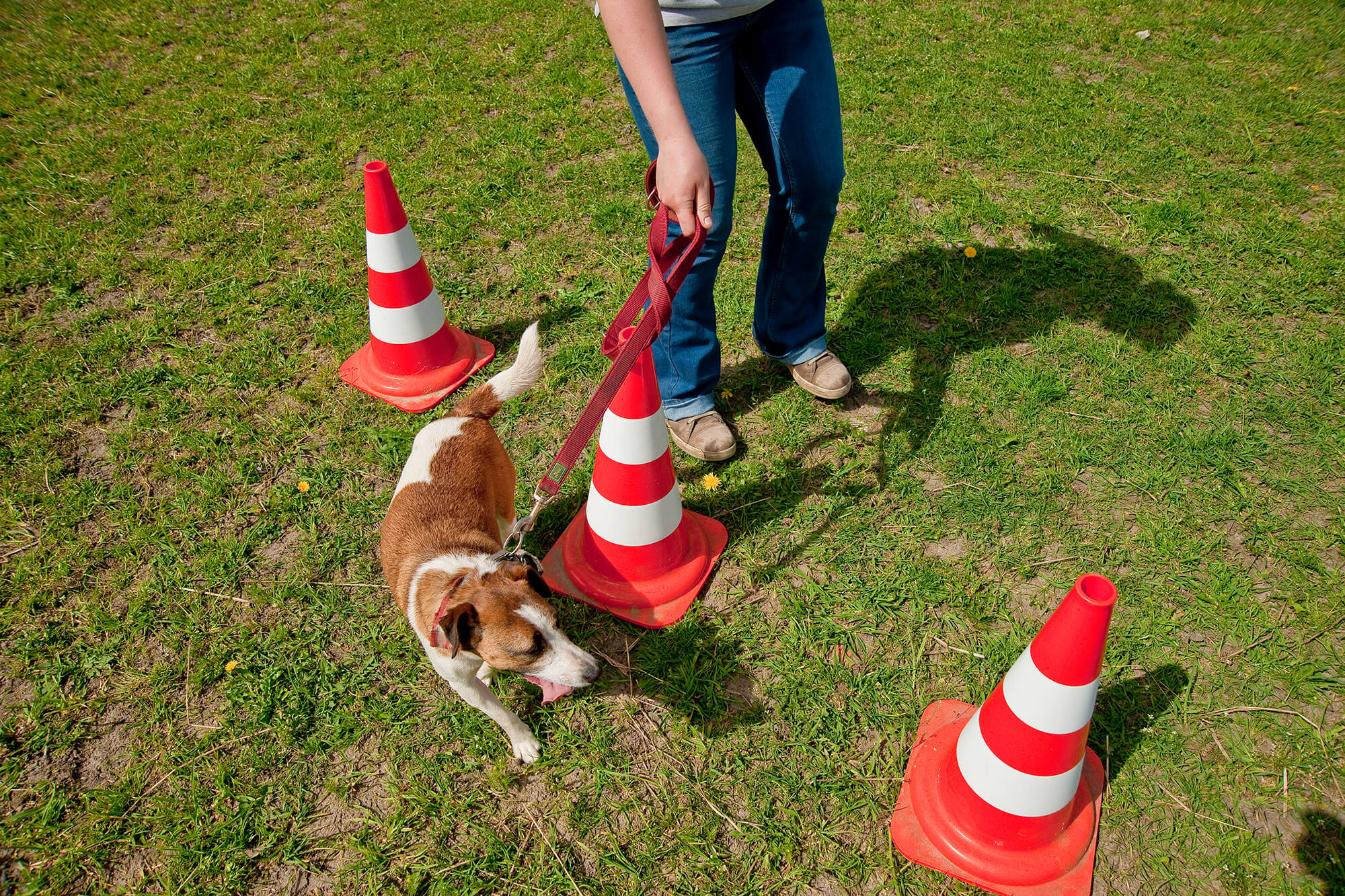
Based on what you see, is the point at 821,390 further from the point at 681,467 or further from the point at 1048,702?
the point at 1048,702

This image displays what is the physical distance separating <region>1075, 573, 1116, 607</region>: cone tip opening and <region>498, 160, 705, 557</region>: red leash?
4.70ft

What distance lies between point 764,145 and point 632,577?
1.87 m

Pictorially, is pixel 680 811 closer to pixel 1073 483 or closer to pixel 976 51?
pixel 1073 483

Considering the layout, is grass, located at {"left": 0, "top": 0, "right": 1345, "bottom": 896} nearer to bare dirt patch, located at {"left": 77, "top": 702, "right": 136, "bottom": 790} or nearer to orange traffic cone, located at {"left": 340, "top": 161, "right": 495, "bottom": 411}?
bare dirt patch, located at {"left": 77, "top": 702, "right": 136, "bottom": 790}

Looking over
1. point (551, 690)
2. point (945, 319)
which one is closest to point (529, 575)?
point (551, 690)

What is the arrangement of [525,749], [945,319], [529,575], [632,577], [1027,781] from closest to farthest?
[1027,781] → [529,575] → [525,749] → [632,577] → [945,319]

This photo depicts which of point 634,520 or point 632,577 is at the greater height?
point 634,520

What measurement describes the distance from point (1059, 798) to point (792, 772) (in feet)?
2.80

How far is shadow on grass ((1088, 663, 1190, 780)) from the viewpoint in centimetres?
264

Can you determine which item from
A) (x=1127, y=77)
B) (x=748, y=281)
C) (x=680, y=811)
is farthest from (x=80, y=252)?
(x=1127, y=77)

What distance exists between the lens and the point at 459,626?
2256 millimetres

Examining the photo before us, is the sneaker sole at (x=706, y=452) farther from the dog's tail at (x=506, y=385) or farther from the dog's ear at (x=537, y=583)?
the dog's ear at (x=537, y=583)

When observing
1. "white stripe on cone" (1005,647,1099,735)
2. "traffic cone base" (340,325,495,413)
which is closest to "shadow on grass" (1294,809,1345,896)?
"white stripe on cone" (1005,647,1099,735)

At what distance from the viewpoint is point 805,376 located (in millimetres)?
3754
